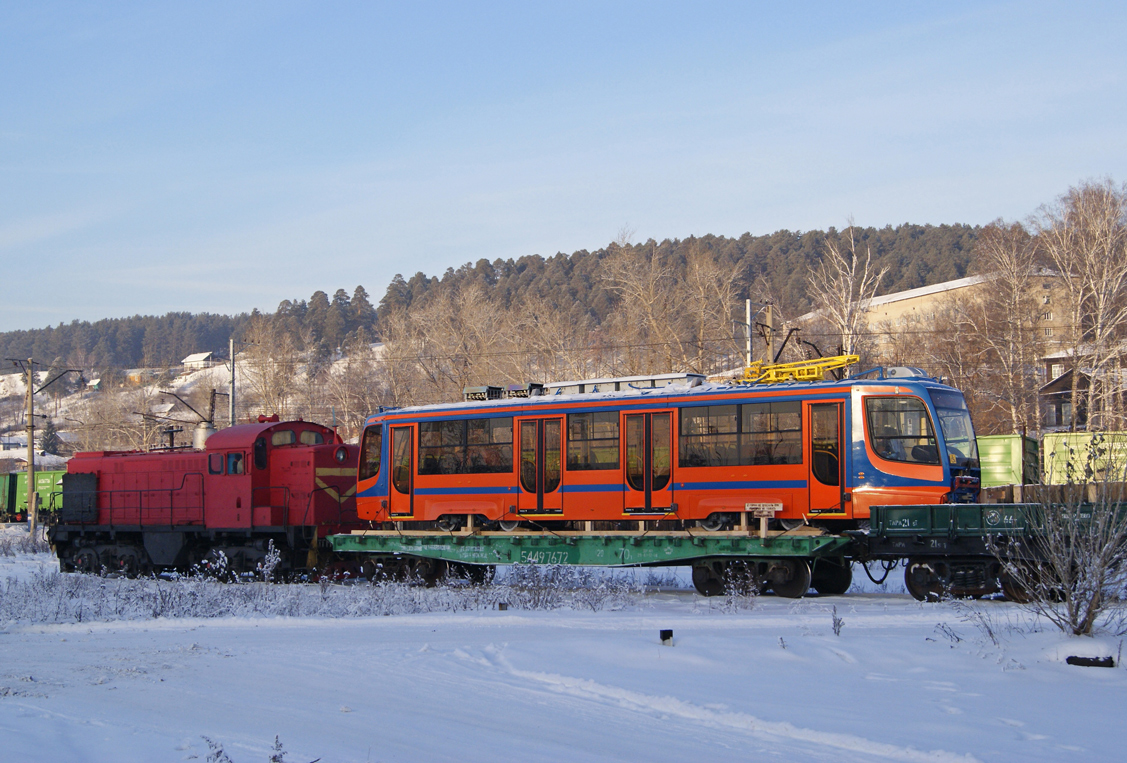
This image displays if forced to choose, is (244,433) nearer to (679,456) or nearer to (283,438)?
(283,438)

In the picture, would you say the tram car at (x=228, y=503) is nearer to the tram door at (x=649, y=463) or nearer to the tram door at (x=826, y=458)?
the tram door at (x=649, y=463)

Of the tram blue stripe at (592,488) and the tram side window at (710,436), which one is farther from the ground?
the tram side window at (710,436)

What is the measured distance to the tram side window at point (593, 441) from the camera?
17.7 meters

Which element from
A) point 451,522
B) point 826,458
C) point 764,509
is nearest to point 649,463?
point 764,509

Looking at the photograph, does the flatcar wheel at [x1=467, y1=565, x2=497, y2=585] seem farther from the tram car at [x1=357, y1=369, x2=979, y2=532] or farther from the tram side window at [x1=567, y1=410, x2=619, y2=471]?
the tram side window at [x1=567, y1=410, x2=619, y2=471]

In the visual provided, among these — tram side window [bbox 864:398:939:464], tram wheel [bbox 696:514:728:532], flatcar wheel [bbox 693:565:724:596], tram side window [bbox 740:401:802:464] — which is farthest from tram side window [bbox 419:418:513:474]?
tram side window [bbox 864:398:939:464]

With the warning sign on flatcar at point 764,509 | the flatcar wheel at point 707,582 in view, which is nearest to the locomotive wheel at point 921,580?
the warning sign on flatcar at point 764,509

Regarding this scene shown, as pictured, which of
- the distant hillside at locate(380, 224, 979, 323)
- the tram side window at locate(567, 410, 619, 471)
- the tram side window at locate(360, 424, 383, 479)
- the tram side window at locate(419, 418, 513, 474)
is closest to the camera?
the tram side window at locate(567, 410, 619, 471)

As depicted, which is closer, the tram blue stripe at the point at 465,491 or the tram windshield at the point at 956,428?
the tram windshield at the point at 956,428

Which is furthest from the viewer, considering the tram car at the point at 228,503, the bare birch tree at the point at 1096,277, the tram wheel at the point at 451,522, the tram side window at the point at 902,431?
the bare birch tree at the point at 1096,277

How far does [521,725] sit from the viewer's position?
7391 mm

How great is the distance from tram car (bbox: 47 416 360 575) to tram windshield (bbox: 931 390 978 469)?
13.5 metres

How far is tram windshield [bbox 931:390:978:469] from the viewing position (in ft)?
51.3

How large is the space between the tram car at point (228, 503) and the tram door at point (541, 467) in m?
6.07
